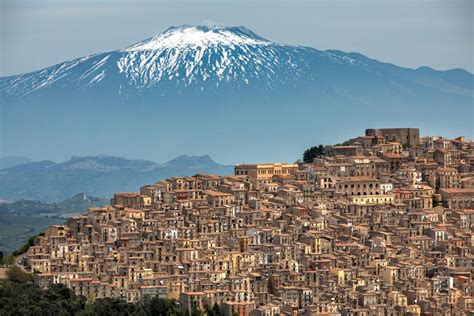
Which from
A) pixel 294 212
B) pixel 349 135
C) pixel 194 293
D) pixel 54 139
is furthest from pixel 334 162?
pixel 54 139

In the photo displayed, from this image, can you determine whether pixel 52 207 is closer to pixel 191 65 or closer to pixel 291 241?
pixel 191 65

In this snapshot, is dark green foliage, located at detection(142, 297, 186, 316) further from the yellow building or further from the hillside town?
the yellow building

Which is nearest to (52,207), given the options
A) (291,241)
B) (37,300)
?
(291,241)

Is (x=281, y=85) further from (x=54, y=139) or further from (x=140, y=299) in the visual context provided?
(x=140, y=299)

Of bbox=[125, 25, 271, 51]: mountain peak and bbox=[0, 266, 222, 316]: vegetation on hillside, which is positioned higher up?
bbox=[125, 25, 271, 51]: mountain peak

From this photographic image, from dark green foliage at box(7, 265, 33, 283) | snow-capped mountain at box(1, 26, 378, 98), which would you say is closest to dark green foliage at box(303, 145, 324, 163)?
dark green foliage at box(7, 265, 33, 283)

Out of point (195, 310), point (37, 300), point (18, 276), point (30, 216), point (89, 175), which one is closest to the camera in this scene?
point (195, 310)
